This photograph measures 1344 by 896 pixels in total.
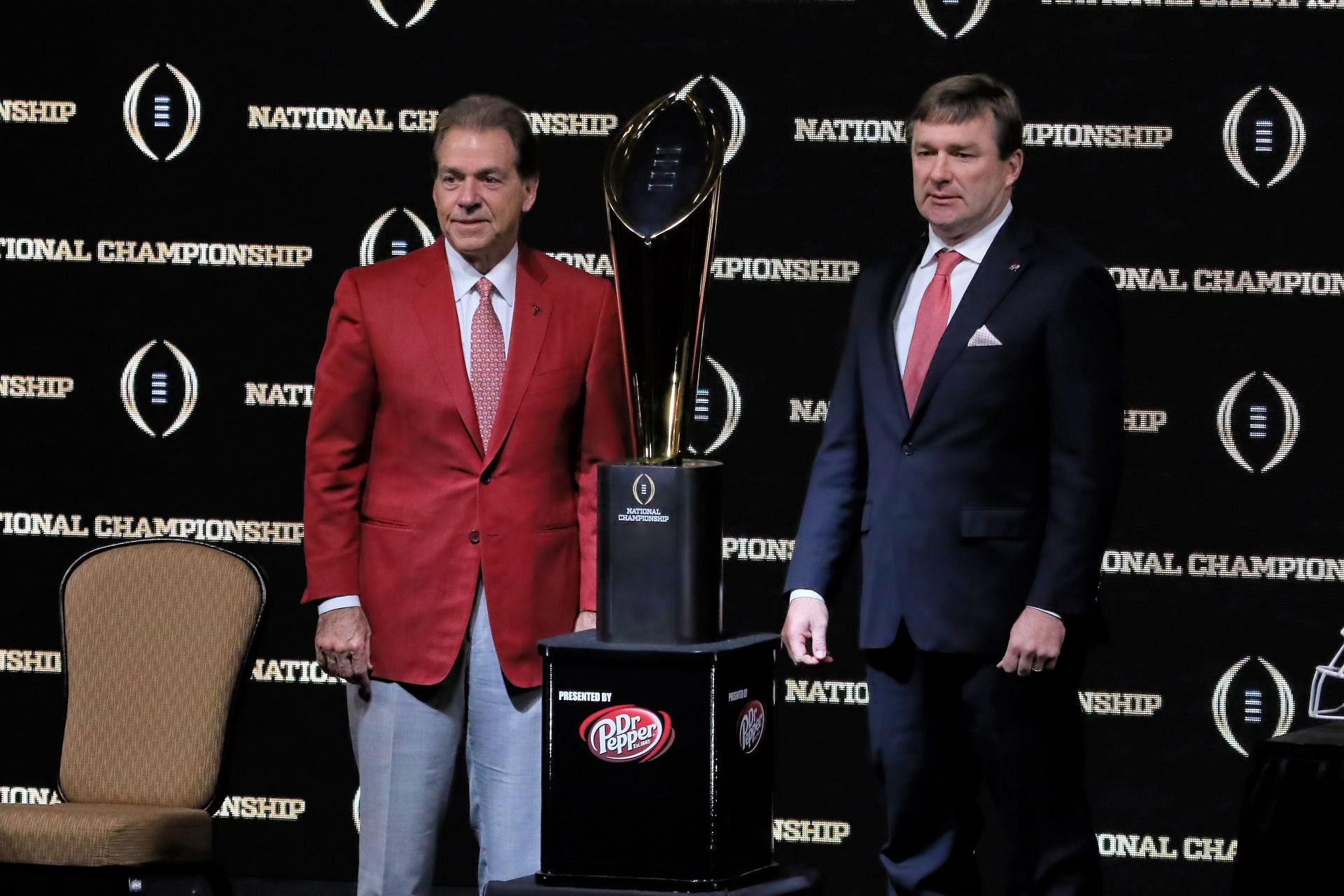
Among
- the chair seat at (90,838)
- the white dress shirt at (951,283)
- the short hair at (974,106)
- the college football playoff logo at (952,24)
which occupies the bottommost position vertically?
the chair seat at (90,838)

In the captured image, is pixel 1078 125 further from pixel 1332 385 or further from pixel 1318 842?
pixel 1318 842

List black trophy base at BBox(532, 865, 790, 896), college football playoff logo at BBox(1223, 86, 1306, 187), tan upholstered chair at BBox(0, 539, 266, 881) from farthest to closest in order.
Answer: college football playoff logo at BBox(1223, 86, 1306, 187) → tan upholstered chair at BBox(0, 539, 266, 881) → black trophy base at BBox(532, 865, 790, 896)

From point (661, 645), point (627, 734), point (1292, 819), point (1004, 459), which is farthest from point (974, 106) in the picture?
point (1292, 819)

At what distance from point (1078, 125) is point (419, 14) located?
64.9 inches

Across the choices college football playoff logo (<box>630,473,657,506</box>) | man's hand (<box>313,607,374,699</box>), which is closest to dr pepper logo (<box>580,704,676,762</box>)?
college football playoff logo (<box>630,473,657,506</box>)

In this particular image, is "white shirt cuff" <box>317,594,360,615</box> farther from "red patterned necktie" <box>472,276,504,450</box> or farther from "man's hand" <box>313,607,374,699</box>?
"red patterned necktie" <box>472,276,504,450</box>

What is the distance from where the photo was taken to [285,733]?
452cm

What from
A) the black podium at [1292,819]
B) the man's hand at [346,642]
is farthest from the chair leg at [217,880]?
the black podium at [1292,819]

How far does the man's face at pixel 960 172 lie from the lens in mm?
3137

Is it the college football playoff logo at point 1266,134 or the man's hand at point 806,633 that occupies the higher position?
the college football playoff logo at point 1266,134

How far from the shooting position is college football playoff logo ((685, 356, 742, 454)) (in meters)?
4.37

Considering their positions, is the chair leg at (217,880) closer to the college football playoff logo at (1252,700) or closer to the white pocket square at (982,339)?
the white pocket square at (982,339)

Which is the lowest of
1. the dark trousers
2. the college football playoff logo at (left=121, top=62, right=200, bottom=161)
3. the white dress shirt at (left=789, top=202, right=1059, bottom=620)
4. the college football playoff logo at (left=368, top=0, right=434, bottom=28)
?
the dark trousers

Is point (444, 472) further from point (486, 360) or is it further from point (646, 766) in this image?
Answer: point (646, 766)
